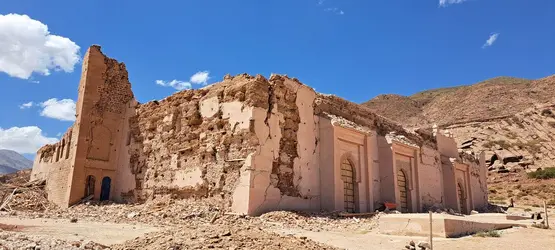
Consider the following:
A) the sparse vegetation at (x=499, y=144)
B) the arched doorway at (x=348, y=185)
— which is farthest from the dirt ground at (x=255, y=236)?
the sparse vegetation at (x=499, y=144)

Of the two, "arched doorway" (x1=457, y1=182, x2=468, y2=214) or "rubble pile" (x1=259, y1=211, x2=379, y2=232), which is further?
"arched doorway" (x1=457, y1=182, x2=468, y2=214)

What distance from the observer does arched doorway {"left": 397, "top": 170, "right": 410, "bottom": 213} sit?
55.1 feet

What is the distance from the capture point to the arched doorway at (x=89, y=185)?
1680 cm

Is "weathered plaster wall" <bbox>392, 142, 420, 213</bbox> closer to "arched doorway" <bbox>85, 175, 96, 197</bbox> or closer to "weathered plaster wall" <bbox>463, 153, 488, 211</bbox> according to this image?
"weathered plaster wall" <bbox>463, 153, 488, 211</bbox>

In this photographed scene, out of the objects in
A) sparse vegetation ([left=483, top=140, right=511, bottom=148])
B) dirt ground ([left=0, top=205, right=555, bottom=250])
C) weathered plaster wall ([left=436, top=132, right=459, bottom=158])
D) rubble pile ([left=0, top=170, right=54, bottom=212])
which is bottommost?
dirt ground ([left=0, top=205, right=555, bottom=250])

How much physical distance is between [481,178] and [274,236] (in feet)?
74.4

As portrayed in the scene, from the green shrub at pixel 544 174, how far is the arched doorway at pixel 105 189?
1455 inches

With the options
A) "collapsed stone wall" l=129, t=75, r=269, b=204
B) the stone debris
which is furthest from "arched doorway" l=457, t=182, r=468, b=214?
the stone debris

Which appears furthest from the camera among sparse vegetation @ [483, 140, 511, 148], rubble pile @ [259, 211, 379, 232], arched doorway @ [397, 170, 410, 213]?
sparse vegetation @ [483, 140, 511, 148]

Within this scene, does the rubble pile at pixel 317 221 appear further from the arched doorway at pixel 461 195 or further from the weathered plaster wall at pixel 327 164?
the arched doorway at pixel 461 195

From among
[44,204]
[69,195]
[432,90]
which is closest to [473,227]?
[69,195]

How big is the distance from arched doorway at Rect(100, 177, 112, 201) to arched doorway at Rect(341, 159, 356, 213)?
396 inches

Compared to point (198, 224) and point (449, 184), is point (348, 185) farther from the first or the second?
point (449, 184)

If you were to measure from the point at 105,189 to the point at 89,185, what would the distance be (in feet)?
2.71
